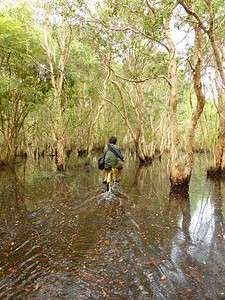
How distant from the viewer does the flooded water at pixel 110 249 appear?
2.69 meters

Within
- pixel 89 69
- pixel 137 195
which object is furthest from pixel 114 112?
pixel 137 195

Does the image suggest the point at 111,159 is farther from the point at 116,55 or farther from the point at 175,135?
the point at 116,55

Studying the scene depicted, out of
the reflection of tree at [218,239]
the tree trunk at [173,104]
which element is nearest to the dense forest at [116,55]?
the tree trunk at [173,104]

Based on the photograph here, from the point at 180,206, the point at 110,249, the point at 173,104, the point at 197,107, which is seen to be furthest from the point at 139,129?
the point at 110,249

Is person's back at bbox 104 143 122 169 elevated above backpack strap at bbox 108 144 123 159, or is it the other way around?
backpack strap at bbox 108 144 123 159

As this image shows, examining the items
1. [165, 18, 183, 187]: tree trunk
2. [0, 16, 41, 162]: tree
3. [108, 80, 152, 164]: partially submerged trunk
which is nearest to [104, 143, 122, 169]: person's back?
[165, 18, 183, 187]: tree trunk

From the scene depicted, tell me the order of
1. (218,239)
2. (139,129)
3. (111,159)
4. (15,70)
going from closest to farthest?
1. (218,239)
2. (111,159)
3. (15,70)
4. (139,129)

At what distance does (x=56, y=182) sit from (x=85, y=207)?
4.83 meters

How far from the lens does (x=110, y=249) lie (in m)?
3.71

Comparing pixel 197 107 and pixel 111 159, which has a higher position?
pixel 197 107

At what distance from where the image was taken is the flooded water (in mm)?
2693

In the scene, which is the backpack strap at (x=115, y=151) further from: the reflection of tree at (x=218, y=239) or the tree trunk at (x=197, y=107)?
the reflection of tree at (x=218, y=239)

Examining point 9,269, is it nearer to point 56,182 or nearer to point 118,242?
point 118,242

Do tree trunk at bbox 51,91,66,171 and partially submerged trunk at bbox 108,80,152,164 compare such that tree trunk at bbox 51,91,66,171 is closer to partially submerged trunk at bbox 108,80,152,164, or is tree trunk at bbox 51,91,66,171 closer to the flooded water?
partially submerged trunk at bbox 108,80,152,164
